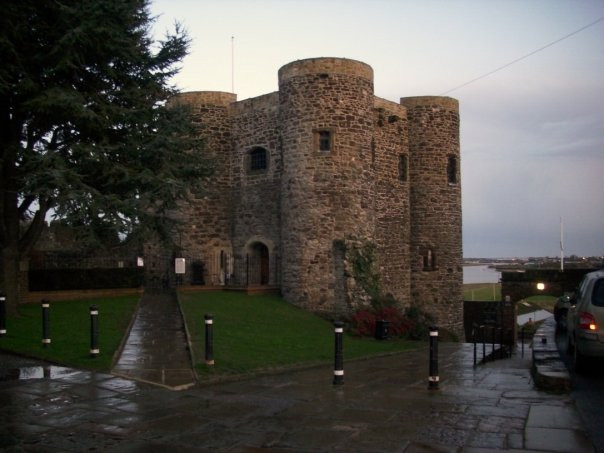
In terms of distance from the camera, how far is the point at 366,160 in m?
24.8

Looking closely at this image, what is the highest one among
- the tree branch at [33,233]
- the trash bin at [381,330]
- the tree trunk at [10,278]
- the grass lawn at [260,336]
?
the tree branch at [33,233]

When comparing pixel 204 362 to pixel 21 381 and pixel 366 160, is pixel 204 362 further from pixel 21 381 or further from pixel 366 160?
pixel 366 160

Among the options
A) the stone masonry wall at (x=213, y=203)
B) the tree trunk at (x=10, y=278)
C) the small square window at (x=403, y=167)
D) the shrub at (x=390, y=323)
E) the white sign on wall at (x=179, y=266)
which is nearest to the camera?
the tree trunk at (x=10, y=278)

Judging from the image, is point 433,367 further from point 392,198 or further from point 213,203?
point 213,203

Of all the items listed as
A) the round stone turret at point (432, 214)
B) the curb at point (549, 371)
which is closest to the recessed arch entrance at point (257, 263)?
the round stone turret at point (432, 214)

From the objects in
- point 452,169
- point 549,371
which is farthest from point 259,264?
point 549,371

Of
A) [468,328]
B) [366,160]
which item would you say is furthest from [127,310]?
[468,328]

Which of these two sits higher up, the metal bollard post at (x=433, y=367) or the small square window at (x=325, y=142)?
the small square window at (x=325, y=142)

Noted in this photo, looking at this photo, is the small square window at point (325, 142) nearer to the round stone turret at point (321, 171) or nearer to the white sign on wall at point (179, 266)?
the round stone turret at point (321, 171)

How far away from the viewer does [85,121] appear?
1605 cm

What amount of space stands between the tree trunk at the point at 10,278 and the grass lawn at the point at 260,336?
4.73m

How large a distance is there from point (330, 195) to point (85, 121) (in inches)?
407

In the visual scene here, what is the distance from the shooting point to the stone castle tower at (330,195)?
935 inches

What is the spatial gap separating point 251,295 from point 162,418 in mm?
16191
